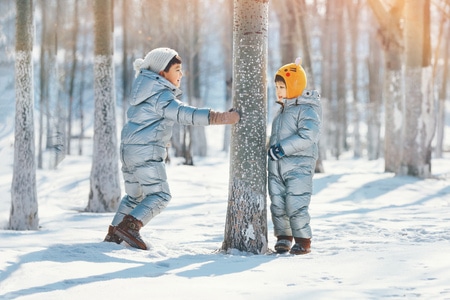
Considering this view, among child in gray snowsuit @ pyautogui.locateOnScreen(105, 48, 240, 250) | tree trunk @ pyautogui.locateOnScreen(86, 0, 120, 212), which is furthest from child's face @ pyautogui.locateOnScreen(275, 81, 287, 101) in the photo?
tree trunk @ pyautogui.locateOnScreen(86, 0, 120, 212)

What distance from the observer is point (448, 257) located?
5.39 metres

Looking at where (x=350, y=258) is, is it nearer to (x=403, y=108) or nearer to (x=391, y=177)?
(x=391, y=177)

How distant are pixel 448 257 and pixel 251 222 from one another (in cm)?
164

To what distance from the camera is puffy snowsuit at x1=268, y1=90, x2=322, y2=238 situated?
619cm

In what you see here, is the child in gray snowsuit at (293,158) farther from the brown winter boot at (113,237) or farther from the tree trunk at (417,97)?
the tree trunk at (417,97)

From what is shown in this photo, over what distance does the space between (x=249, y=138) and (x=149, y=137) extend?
2.79ft

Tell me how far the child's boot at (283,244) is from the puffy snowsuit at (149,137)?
1.09 metres

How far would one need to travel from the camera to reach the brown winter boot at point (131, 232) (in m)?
5.84

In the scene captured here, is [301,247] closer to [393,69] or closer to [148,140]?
[148,140]

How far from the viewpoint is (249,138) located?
603 centimetres

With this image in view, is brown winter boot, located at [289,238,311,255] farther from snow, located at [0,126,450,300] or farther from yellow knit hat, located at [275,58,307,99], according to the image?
yellow knit hat, located at [275,58,307,99]

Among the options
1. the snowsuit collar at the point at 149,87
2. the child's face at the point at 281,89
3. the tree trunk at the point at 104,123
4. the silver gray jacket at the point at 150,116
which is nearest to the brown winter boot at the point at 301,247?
the child's face at the point at 281,89

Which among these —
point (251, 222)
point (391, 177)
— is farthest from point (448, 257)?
point (391, 177)

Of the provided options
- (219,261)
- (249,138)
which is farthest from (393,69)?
(219,261)
